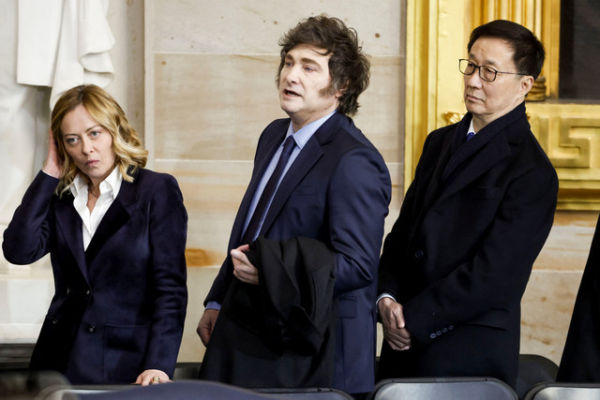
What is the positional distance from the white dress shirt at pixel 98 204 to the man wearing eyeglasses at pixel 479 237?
2.91 ft

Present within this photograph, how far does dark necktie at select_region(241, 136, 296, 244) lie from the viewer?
9.10 ft

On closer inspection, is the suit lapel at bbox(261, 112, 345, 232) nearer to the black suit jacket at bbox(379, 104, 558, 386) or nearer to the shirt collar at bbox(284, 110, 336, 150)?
the shirt collar at bbox(284, 110, 336, 150)

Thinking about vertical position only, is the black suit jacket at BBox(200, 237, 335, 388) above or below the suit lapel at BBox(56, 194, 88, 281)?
below

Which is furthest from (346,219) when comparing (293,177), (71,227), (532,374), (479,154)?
(532,374)

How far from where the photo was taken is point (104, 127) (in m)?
2.89

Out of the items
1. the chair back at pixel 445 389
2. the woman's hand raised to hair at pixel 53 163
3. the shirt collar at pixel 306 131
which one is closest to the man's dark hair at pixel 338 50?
the shirt collar at pixel 306 131

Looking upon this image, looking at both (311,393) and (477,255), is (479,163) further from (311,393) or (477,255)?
(311,393)

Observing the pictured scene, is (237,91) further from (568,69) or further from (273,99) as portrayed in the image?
(568,69)

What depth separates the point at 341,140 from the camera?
2742 millimetres

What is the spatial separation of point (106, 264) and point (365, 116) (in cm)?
241

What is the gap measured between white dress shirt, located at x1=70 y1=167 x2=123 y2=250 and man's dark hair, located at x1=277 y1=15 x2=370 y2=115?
0.65 metres

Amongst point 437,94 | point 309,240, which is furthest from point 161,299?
point 437,94

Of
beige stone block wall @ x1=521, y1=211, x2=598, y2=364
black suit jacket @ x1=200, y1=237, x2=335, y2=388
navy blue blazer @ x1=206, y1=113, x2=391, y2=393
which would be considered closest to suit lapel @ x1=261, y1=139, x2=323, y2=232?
navy blue blazer @ x1=206, y1=113, x2=391, y2=393

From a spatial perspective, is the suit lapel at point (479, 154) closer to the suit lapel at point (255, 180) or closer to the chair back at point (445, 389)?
the suit lapel at point (255, 180)
